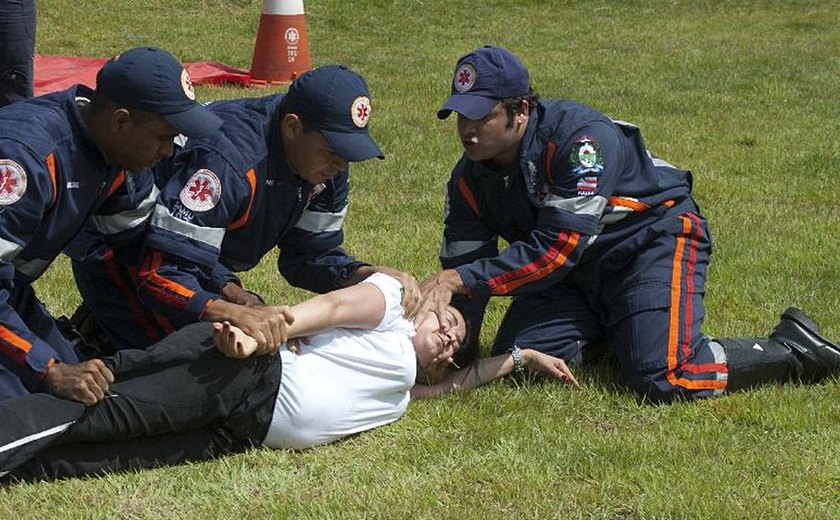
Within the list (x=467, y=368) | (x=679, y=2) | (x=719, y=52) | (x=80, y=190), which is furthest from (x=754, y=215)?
(x=679, y=2)

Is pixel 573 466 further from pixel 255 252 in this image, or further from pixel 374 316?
pixel 255 252

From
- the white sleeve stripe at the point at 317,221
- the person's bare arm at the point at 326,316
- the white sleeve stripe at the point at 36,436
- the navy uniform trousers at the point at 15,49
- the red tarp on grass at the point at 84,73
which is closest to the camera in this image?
the white sleeve stripe at the point at 36,436

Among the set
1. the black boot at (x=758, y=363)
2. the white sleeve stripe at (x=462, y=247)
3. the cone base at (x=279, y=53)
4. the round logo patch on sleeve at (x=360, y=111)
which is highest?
the round logo patch on sleeve at (x=360, y=111)

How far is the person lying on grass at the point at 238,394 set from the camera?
4.07 metres

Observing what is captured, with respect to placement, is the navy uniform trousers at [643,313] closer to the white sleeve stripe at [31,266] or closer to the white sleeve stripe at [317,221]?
the white sleeve stripe at [317,221]

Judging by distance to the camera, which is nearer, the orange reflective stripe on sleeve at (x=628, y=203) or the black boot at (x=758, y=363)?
the black boot at (x=758, y=363)

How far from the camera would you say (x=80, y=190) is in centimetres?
431

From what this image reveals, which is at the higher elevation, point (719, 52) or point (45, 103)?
point (45, 103)

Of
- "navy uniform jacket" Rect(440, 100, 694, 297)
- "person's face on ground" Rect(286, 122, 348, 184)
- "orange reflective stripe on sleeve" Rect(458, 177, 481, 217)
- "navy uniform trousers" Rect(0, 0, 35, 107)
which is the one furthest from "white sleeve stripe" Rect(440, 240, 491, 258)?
"navy uniform trousers" Rect(0, 0, 35, 107)

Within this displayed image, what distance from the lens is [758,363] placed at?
5195mm

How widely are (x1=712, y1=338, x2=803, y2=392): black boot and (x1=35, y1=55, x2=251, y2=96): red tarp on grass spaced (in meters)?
7.09

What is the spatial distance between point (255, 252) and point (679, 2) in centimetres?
1568

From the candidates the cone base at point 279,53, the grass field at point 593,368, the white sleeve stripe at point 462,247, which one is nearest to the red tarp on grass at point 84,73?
the cone base at point 279,53

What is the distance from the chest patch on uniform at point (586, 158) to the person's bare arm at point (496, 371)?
761 mm
